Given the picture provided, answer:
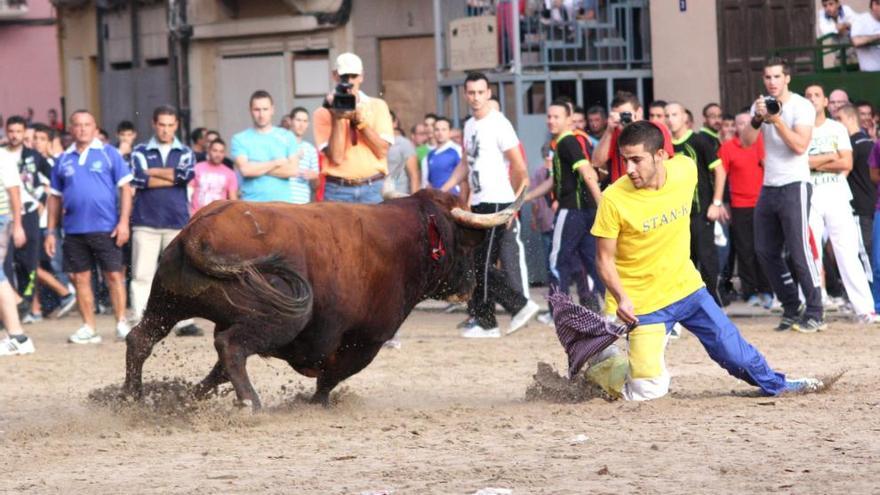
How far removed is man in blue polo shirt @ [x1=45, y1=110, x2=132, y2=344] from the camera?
1316cm

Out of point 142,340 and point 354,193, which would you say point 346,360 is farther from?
point 354,193

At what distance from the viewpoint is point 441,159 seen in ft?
51.7

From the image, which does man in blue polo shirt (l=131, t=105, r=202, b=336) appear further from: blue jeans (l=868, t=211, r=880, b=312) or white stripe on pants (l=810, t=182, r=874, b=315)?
blue jeans (l=868, t=211, r=880, b=312)

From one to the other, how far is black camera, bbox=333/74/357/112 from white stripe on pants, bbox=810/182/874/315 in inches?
155

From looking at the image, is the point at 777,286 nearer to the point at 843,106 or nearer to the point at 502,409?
the point at 843,106

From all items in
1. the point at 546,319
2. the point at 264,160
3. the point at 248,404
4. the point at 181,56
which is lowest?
the point at 546,319

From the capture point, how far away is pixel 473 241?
368 inches

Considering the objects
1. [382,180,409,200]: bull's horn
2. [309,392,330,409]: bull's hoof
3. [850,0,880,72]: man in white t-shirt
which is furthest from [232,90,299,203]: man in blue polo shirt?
[850,0,880,72]: man in white t-shirt

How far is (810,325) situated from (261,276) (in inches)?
218

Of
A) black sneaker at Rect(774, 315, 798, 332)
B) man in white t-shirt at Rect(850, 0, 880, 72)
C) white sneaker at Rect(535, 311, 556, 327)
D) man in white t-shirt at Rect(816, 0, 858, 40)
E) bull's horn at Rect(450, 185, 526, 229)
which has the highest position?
man in white t-shirt at Rect(816, 0, 858, 40)

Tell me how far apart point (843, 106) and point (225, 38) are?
1444 centimetres

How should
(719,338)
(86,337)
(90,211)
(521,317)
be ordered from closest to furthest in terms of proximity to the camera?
(719,338) → (521,317) → (90,211) → (86,337)

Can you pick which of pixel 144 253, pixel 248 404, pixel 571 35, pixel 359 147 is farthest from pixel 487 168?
pixel 571 35

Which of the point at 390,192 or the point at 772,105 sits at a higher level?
the point at 772,105
